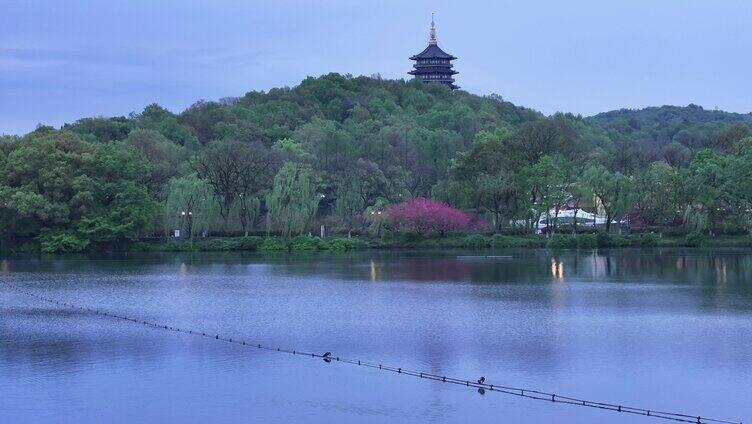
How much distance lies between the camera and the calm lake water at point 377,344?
19.5 meters

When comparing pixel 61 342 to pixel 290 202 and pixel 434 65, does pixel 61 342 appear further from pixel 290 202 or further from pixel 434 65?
pixel 434 65

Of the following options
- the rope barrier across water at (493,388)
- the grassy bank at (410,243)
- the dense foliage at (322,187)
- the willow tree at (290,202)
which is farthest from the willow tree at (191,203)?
the rope barrier across water at (493,388)

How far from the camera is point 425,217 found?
59.2 m

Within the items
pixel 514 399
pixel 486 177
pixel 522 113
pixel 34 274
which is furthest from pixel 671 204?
pixel 522 113

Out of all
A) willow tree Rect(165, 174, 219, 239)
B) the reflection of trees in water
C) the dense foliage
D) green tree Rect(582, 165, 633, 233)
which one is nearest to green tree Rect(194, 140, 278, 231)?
the dense foliage

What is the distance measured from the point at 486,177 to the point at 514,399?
40132 mm

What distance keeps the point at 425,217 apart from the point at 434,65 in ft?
222

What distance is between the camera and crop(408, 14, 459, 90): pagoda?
409ft

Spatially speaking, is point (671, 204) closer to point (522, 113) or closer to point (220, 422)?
point (220, 422)

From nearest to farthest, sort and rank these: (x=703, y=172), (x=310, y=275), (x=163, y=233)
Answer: (x=310, y=275) → (x=703, y=172) → (x=163, y=233)

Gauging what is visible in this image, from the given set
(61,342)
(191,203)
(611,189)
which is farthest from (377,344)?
(611,189)

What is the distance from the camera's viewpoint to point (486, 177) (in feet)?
195

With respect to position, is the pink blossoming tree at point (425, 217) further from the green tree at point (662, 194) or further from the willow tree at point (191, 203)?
the green tree at point (662, 194)

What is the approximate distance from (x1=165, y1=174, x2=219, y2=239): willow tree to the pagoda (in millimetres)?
67676
